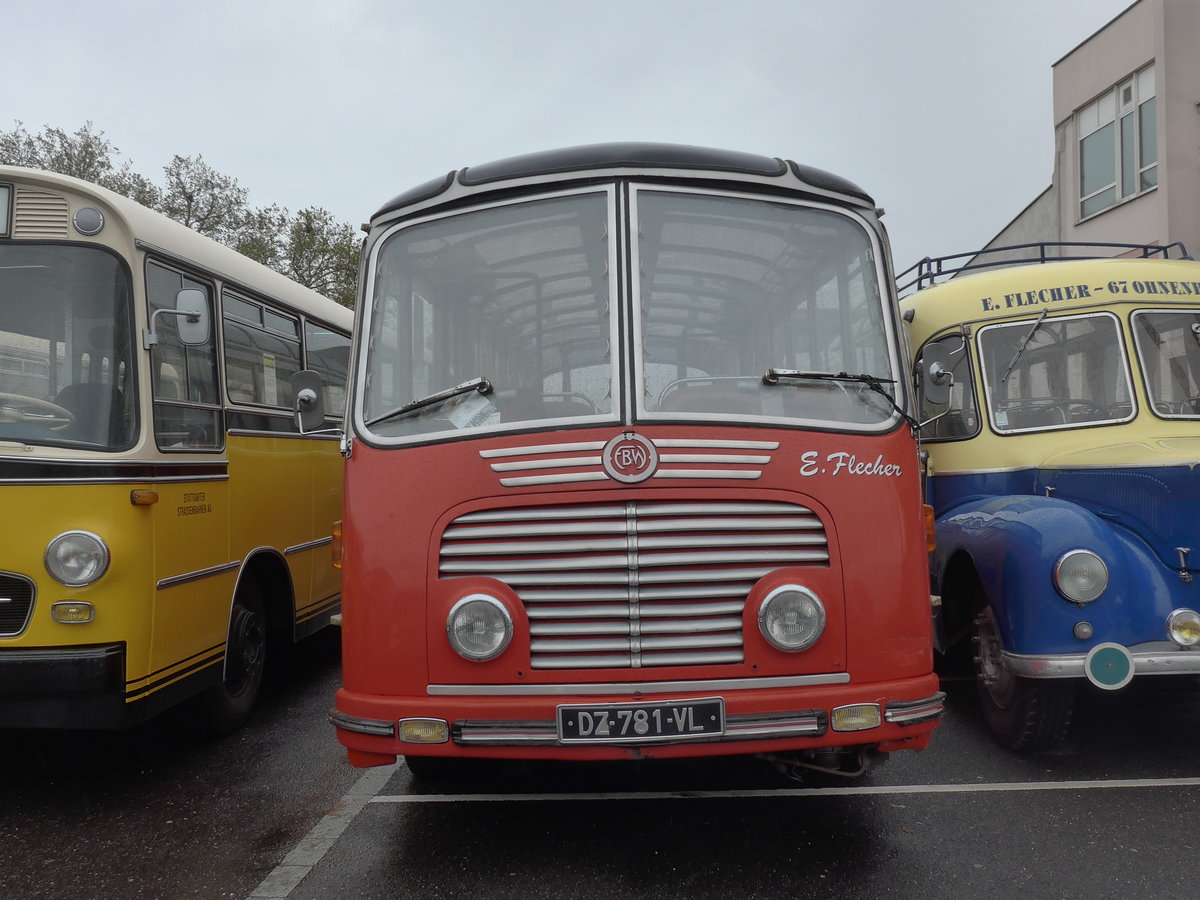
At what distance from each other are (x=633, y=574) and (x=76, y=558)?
2344 millimetres

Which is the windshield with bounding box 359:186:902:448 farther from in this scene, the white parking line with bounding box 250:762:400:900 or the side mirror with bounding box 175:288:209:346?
the white parking line with bounding box 250:762:400:900

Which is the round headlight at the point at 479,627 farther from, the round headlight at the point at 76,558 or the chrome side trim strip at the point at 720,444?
the round headlight at the point at 76,558

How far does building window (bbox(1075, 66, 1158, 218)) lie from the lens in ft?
58.7

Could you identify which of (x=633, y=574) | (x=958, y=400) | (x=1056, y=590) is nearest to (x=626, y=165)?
(x=633, y=574)

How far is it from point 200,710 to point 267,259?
97.1 feet

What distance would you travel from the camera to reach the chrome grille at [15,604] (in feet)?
13.1

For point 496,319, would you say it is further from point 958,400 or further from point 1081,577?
point 958,400

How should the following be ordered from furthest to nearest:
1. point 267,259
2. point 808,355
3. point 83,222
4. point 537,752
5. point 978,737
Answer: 1. point 267,259
2. point 978,737
3. point 83,222
4. point 808,355
5. point 537,752

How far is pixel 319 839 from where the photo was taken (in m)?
4.00

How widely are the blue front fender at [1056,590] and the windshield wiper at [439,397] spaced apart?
2559 mm

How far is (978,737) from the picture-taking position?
519 cm

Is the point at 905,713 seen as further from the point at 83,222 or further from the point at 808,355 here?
the point at 83,222

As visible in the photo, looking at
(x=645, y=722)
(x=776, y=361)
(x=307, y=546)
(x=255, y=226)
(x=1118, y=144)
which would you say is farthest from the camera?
(x=255, y=226)

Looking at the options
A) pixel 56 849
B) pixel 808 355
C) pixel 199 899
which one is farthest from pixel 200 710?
pixel 808 355
